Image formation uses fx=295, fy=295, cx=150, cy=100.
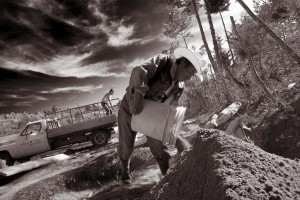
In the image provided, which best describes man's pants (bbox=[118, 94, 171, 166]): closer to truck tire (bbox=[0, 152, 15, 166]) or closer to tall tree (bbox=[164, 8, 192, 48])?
truck tire (bbox=[0, 152, 15, 166])

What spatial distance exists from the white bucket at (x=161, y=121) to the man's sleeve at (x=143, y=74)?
0.19 m

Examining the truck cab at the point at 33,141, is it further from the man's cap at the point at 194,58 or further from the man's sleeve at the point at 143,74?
the man's cap at the point at 194,58

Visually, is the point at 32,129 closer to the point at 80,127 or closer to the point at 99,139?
the point at 80,127

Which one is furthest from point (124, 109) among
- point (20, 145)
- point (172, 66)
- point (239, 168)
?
point (20, 145)

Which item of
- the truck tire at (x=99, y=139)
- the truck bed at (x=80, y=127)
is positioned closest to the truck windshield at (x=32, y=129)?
the truck bed at (x=80, y=127)

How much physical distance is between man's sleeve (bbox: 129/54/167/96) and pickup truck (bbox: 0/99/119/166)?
10.7m

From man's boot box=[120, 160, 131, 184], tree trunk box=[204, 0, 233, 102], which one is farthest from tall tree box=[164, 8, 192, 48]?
man's boot box=[120, 160, 131, 184]

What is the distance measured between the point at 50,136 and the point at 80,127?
1.39 meters

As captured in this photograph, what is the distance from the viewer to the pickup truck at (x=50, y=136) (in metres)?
13.3

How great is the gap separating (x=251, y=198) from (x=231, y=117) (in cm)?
950

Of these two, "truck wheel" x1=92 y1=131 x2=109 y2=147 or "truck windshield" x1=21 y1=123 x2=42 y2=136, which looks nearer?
"truck windshield" x1=21 y1=123 x2=42 y2=136

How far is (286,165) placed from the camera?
2.13 meters

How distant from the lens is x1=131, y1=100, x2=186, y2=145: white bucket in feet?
10.1

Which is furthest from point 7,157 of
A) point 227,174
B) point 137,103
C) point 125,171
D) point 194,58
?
point 227,174
